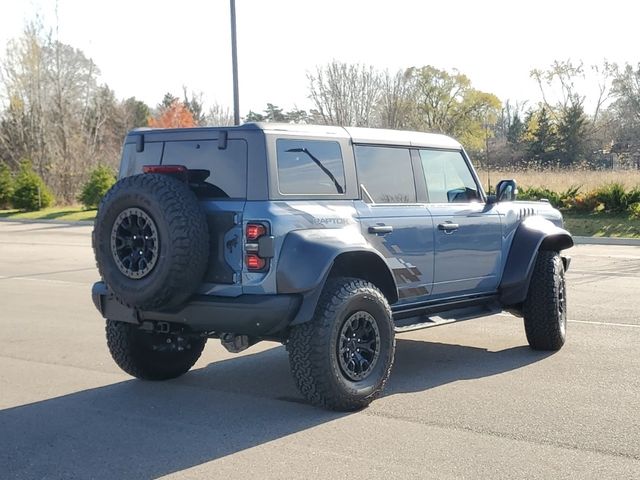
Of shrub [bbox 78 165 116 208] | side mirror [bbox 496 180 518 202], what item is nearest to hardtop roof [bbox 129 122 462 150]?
side mirror [bbox 496 180 518 202]

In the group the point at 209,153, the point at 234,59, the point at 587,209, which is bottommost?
the point at 587,209

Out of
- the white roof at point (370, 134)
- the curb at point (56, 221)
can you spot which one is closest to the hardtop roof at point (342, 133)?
the white roof at point (370, 134)

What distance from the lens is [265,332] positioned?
214 inches

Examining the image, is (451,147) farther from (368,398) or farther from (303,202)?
(368,398)

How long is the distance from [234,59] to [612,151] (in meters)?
52.9

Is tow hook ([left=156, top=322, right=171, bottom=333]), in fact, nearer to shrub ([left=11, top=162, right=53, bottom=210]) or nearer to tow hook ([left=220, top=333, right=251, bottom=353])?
tow hook ([left=220, top=333, right=251, bottom=353])

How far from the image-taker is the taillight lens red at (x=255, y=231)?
5.38 meters

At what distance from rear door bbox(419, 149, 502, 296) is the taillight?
1868mm

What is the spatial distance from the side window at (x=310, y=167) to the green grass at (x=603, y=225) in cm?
1719

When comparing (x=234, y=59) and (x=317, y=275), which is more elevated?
(x=234, y=59)

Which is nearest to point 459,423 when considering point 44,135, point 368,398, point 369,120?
point 368,398

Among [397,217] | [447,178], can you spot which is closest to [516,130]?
[447,178]

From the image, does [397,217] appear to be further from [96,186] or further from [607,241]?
[96,186]

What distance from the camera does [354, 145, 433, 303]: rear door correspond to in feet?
20.3
